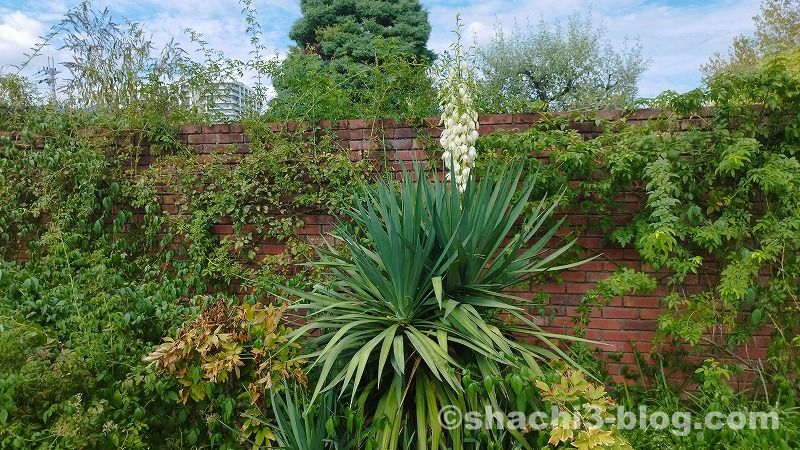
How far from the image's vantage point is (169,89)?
14.4 ft

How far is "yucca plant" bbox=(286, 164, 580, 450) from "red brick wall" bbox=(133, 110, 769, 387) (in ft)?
2.88

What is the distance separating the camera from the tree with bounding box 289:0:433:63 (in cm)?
1055

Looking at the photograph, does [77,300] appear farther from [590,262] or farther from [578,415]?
[590,262]

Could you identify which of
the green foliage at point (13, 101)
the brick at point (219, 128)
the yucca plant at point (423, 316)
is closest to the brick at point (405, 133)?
the yucca plant at point (423, 316)

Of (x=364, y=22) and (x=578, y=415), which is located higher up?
(x=364, y=22)

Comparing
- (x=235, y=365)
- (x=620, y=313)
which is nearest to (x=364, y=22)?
(x=620, y=313)

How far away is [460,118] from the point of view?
3195 mm

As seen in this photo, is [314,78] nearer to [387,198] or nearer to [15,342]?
[387,198]

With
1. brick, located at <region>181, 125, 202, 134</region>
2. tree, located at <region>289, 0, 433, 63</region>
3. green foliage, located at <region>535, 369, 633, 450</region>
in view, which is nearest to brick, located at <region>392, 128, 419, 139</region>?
brick, located at <region>181, 125, 202, 134</region>

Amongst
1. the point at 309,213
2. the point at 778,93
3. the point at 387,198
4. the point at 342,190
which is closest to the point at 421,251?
the point at 387,198

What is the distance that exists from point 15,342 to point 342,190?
2.04 metres

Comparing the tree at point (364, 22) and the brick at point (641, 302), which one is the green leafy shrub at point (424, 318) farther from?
the tree at point (364, 22)

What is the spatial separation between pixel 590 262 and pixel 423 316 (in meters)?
1.48

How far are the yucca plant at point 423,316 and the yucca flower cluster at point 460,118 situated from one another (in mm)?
251
